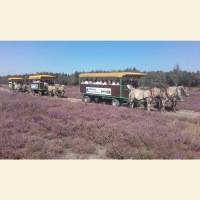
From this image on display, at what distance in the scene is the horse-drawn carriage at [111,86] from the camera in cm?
1939

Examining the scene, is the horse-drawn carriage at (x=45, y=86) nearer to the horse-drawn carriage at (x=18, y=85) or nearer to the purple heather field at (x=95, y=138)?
the horse-drawn carriage at (x=18, y=85)

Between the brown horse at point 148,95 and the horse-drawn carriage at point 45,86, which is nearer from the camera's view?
the brown horse at point 148,95

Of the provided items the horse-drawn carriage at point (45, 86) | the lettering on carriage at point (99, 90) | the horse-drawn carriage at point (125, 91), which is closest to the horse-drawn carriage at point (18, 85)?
the horse-drawn carriage at point (45, 86)

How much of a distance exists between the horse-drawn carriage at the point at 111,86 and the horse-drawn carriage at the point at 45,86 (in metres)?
8.46

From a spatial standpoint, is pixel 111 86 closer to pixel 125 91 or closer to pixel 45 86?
pixel 125 91

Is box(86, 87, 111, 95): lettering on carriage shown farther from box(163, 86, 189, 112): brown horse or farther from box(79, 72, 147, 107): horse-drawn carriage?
box(163, 86, 189, 112): brown horse

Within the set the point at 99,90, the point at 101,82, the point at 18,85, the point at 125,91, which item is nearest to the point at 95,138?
the point at 125,91

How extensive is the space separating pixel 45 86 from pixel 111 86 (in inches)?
588

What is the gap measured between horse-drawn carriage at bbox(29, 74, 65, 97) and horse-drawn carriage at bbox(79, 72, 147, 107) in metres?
→ 8.46

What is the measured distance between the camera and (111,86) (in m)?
20.2

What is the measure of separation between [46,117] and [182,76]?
48162 millimetres

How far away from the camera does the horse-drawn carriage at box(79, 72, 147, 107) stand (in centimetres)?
1939

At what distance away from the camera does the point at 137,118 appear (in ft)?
45.2

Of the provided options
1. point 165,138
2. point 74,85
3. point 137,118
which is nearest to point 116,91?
point 137,118
